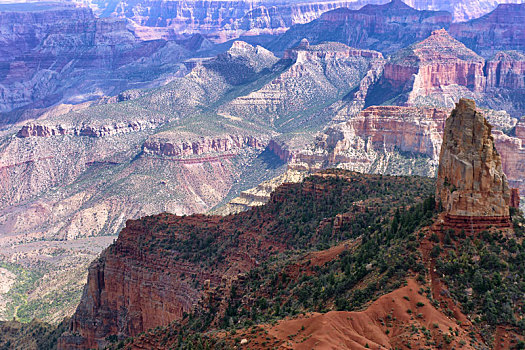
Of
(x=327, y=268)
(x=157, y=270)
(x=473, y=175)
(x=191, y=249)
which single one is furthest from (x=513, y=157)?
(x=473, y=175)

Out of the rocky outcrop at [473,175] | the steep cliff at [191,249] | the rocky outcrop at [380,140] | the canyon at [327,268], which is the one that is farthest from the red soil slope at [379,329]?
the rocky outcrop at [380,140]

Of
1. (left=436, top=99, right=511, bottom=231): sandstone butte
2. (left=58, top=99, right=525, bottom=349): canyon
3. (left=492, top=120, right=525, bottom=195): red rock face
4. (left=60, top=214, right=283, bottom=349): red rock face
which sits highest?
(left=436, top=99, right=511, bottom=231): sandstone butte

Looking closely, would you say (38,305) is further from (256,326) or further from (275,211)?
(256,326)

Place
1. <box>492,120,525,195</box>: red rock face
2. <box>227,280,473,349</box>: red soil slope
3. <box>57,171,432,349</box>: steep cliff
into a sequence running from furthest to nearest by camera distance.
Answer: <box>492,120,525,195</box>: red rock face → <box>57,171,432,349</box>: steep cliff → <box>227,280,473,349</box>: red soil slope

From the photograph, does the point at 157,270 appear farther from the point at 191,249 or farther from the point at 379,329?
the point at 379,329

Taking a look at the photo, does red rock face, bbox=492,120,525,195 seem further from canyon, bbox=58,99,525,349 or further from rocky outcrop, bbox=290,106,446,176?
canyon, bbox=58,99,525,349

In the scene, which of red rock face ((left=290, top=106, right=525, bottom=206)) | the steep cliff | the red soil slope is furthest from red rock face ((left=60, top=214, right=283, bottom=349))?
red rock face ((left=290, top=106, right=525, bottom=206))

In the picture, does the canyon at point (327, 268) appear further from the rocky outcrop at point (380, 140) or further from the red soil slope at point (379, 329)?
the rocky outcrop at point (380, 140)

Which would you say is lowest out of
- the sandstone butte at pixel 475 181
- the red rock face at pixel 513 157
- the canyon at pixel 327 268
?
the red rock face at pixel 513 157

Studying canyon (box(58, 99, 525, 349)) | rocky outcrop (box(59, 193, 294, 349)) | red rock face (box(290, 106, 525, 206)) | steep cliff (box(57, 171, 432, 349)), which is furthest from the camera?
red rock face (box(290, 106, 525, 206))
